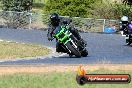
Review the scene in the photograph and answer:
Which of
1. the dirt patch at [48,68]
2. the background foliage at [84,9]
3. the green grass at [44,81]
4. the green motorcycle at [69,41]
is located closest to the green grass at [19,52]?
the green motorcycle at [69,41]

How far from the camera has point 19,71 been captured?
38.0 ft

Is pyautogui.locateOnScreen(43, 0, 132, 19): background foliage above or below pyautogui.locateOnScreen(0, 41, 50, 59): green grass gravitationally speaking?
below

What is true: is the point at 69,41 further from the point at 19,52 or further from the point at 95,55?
the point at 19,52

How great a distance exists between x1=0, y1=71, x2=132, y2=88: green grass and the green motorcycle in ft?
20.8

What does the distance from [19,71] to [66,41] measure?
5.94 meters

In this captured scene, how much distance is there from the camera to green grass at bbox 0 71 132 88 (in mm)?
8766

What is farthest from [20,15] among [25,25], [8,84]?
[8,84]

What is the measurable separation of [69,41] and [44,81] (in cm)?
795

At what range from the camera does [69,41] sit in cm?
1741

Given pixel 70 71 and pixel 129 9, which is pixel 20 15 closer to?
pixel 129 9

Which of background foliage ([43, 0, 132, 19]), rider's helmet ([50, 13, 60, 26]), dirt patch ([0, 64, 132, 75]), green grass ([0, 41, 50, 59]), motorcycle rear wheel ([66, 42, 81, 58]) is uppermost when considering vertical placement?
rider's helmet ([50, 13, 60, 26])

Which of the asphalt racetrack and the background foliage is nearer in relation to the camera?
the asphalt racetrack

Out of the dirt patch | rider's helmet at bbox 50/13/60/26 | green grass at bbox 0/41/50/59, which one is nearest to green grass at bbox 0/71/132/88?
the dirt patch

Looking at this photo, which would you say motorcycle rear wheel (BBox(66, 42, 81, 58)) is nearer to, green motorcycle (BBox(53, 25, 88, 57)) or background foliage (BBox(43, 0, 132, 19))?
green motorcycle (BBox(53, 25, 88, 57))
